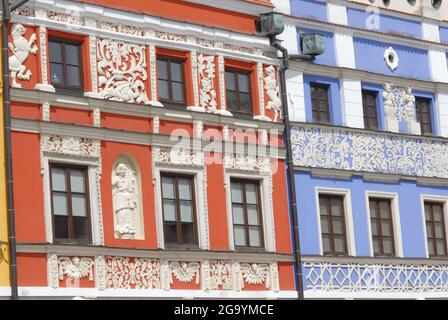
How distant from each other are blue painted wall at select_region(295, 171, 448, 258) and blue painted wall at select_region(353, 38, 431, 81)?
110 inches

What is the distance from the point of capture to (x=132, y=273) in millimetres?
30406

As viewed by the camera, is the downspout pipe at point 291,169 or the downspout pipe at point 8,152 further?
the downspout pipe at point 291,169

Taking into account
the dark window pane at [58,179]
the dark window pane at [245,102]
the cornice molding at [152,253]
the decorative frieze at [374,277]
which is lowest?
the decorative frieze at [374,277]

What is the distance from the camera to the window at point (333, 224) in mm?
34938

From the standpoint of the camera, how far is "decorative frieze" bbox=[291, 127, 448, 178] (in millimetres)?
35000

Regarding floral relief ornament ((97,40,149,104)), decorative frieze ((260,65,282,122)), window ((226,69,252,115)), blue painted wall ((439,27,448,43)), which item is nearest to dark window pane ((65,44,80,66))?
floral relief ornament ((97,40,149,104))

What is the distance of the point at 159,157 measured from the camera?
3161 cm

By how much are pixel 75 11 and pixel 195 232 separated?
520 centimetres

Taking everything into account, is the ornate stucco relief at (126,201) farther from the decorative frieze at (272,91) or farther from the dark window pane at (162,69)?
the decorative frieze at (272,91)

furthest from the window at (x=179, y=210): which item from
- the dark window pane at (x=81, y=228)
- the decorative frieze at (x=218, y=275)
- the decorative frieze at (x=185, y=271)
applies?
the dark window pane at (x=81, y=228)

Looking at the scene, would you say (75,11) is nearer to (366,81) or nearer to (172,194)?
(172,194)

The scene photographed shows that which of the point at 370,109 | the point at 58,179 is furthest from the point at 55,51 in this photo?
the point at 370,109

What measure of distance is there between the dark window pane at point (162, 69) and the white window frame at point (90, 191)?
2.84 m
